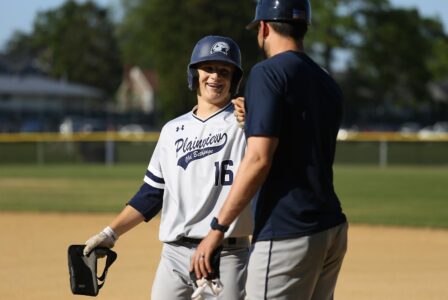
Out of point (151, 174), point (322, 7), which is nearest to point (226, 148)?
point (151, 174)

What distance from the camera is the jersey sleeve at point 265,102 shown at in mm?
3617

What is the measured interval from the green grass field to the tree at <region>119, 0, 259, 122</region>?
32.1m

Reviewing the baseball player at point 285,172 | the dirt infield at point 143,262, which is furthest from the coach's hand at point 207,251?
the dirt infield at point 143,262

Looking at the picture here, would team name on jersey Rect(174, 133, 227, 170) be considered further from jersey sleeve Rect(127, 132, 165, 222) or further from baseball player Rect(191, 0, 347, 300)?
baseball player Rect(191, 0, 347, 300)

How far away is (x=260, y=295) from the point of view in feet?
12.3

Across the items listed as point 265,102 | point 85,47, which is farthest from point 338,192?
point 85,47

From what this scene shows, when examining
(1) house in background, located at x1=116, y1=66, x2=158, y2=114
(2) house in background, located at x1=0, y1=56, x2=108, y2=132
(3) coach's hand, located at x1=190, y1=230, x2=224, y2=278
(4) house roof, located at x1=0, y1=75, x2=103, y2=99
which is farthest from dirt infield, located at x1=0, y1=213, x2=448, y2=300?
(1) house in background, located at x1=116, y1=66, x2=158, y2=114

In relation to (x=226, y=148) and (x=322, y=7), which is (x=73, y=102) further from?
(x=226, y=148)

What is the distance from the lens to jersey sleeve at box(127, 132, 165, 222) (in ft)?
15.9

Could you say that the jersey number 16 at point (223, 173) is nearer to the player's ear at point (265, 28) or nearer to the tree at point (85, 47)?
the player's ear at point (265, 28)

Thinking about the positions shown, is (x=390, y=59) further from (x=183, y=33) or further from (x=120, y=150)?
(x=120, y=150)

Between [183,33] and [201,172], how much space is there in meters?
61.7

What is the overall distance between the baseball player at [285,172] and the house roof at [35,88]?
2816 inches

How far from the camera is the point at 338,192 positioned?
69.7 ft
